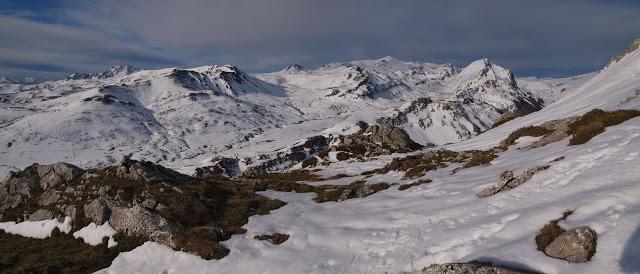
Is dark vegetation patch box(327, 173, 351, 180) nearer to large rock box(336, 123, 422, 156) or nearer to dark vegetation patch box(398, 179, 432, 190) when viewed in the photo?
dark vegetation patch box(398, 179, 432, 190)

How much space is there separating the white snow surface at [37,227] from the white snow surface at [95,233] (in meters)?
1.53

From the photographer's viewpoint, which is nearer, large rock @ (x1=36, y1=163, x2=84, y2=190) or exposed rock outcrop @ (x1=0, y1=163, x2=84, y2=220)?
exposed rock outcrop @ (x1=0, y1=163, x2=84, y2=220)

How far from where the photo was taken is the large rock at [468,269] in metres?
13.4

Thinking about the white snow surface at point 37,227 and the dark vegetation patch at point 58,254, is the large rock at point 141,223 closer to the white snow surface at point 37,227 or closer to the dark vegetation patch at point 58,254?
the dark vegetation patch at point 58,254

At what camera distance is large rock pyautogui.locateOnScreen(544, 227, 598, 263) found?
1327cm

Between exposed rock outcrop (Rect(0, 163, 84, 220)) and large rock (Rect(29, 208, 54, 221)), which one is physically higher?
exposed rock outcrop (Rect(0, 163, 84, 220))

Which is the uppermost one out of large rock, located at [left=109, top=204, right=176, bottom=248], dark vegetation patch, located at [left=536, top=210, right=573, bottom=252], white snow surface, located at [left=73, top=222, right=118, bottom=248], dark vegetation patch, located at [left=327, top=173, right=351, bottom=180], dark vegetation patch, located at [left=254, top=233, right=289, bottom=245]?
dark vegetation patch, located at [left=536, top=210, right=573, bottom=252]

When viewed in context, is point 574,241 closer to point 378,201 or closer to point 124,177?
point 378,201

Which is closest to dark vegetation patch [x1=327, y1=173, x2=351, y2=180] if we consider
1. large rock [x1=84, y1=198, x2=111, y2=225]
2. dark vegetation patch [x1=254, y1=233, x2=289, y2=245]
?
dark vegetation patch [x1=254, y1=233, x2=289, y2=245]

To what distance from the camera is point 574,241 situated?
44.8 feet

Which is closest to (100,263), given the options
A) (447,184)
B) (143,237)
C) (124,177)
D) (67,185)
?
(143,237)

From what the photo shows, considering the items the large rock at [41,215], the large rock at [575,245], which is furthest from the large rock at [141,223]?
the large rock at [575,245]

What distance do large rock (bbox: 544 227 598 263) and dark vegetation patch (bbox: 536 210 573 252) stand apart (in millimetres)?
331

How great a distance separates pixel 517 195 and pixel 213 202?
19895 millimetres
